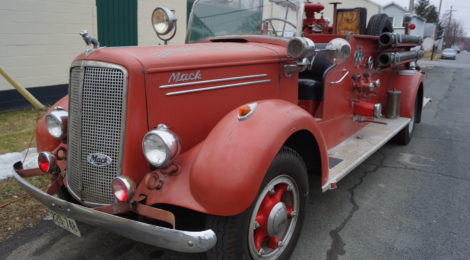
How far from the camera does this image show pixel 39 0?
7.01 metres

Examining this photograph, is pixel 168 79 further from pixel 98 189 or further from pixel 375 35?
pixel 375 35

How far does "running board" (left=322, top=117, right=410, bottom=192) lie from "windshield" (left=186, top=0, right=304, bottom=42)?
1.30 meters

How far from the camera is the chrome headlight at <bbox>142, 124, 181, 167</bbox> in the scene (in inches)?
82.5

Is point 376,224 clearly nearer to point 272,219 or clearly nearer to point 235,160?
point 272,219

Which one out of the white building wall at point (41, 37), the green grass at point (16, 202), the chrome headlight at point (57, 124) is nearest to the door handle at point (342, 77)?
the chrome headlight at point (57, 124)

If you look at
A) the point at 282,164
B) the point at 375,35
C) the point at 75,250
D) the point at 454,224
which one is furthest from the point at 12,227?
the point at 375,35

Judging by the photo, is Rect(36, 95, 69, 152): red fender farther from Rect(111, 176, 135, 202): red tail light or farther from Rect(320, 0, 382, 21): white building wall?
Rect(320, 0, 382, 21): white building wall

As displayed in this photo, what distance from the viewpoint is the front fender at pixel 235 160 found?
205 centimetres

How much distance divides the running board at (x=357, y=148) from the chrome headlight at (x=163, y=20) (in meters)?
1.88

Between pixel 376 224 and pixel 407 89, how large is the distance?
3.04 m

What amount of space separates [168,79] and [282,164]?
91 centimetres

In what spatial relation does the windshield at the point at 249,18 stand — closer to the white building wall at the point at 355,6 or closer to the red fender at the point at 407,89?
the red fender at the point at 407,89

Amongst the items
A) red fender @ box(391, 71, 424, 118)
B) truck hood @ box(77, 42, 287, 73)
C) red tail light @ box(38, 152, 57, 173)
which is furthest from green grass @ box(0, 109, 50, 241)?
red fender @ box(391, 71, 424, 118)

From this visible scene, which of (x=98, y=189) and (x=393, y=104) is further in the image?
(x=393, y=104)
